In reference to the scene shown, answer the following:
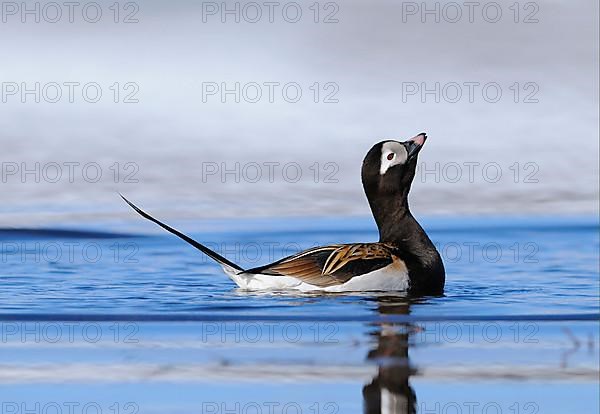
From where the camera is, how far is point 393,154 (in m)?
9.91

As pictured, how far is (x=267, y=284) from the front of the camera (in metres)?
9.37

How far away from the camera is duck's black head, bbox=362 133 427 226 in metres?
9.92

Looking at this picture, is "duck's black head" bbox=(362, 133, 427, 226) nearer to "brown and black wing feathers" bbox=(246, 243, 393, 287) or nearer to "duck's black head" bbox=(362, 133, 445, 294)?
"duck's black head" bbox=(362, 133, 445, 294)

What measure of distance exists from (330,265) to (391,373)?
3086 mm

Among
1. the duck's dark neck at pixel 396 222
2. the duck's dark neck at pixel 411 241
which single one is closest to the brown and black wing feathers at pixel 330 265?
the duck's dark neck at pixel 411 241

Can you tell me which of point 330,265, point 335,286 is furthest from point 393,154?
point 335,286

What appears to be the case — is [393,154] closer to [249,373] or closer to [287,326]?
[287,326]

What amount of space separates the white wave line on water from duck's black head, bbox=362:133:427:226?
3.52m

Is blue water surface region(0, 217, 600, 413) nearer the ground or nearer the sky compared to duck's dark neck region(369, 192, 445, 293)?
nearer the ground

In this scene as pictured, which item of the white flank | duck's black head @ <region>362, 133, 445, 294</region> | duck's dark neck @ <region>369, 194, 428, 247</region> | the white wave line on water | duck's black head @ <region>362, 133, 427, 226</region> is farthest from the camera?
duck's dark neck @ <region>369, 194, 428, 247</region>

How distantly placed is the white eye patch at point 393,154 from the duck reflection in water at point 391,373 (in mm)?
2275

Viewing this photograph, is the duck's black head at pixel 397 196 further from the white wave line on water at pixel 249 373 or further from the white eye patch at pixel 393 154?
the white wave line on water at pixel 249 373

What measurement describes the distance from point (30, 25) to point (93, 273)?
255 inches

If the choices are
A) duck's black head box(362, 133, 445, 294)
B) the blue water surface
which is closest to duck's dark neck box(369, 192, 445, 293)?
duck's black head box(362, 133, 445, 294)
